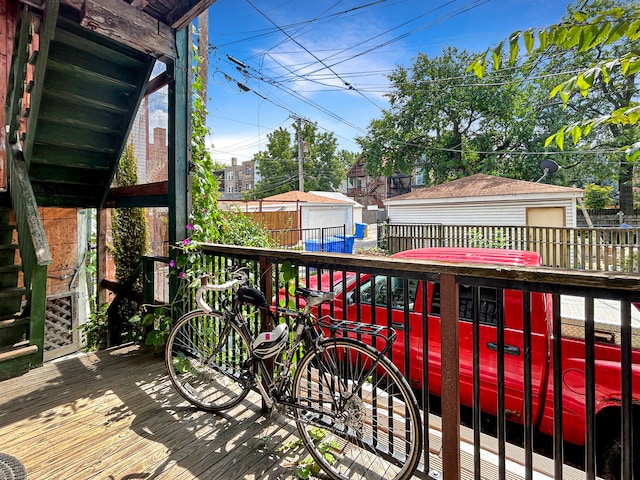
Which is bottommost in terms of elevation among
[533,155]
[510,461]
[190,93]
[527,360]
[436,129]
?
[510,461]

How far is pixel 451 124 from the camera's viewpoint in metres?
16.4

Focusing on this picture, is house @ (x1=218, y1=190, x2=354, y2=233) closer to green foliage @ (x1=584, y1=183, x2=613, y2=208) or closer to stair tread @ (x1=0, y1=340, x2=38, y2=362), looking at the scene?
stair tread @ (x1=0, y1=340, x2=38, y2=362)

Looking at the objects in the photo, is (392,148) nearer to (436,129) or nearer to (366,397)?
(436,129)

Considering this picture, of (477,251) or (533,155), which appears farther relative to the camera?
(533,155)

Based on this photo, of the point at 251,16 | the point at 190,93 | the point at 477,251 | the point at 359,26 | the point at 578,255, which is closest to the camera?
the point at 190,93

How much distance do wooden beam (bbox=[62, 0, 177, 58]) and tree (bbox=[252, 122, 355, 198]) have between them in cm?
2608

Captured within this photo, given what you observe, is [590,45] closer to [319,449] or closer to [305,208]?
[319,449]

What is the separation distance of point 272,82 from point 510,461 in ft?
43.4

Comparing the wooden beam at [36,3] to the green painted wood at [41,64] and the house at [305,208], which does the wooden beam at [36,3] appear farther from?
the house at [305,208]

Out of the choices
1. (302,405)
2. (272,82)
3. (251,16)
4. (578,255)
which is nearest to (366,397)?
(302,405)

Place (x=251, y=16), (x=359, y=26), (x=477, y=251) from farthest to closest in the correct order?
(x=359, y=26) → (x=251, y=16) → (x=477, y=251)

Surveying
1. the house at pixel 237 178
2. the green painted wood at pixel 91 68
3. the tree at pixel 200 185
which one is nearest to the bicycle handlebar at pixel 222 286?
the tree at pixel 200 185

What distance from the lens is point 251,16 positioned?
8953 mm

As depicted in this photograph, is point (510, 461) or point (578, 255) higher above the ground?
point (578, 255)
